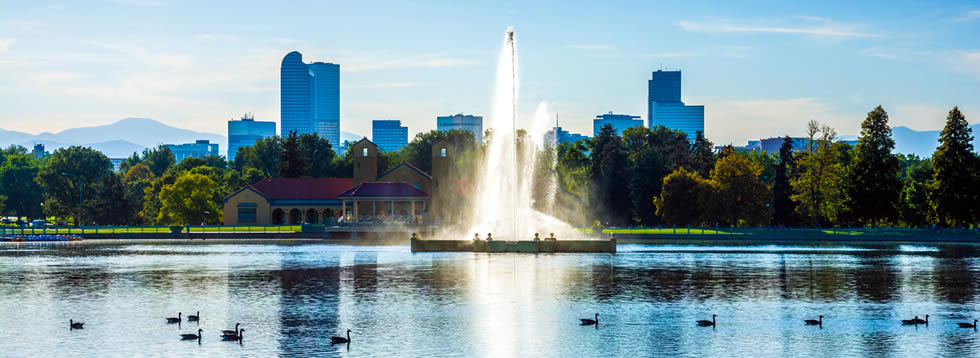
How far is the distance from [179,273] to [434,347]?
33505 millimetres

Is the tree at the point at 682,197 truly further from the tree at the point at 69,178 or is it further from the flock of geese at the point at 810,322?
the tree at the point at 69,178

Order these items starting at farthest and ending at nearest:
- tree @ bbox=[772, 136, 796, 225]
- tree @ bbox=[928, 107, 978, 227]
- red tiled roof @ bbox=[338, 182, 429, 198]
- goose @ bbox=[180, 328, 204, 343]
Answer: red tiled roof @ bbox=[338, 182, 429, 198] < tree @ bbox=[772, 136, 796, 225] < tree @ bbox=[928, 107, 978, 227] < goose @ bbox=[180, 328, 204, 343]

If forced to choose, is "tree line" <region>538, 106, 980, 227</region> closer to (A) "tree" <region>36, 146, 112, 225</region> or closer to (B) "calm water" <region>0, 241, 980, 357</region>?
(B) "calm water" <region>0, 241, 980, 357</region>

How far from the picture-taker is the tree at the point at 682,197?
386 feet

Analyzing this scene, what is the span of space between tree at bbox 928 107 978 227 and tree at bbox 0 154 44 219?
143 m

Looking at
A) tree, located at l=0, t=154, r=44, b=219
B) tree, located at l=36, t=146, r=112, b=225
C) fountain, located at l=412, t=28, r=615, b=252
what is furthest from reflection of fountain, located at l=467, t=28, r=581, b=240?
tree, located at l=0, t=154, r=44, b=219

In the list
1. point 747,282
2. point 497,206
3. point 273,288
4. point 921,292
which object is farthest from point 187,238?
point 921,292

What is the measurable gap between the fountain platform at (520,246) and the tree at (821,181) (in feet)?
131

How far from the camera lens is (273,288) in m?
54.1

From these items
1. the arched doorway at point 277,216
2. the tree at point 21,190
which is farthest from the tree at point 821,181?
the tree at point 21,190

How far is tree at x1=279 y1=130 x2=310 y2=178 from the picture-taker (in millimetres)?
167500

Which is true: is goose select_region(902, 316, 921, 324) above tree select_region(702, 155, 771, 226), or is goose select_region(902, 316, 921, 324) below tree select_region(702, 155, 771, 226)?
below

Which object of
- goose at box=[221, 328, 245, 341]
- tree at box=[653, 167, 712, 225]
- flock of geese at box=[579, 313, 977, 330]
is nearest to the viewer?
goose at box=[221, 328, 245, 341]

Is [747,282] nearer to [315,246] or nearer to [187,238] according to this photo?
[315,246]
